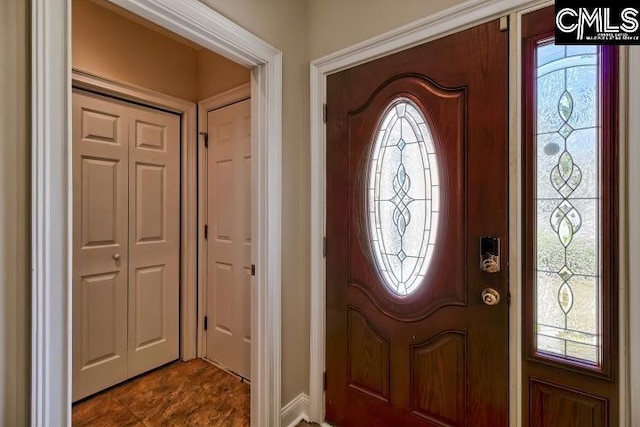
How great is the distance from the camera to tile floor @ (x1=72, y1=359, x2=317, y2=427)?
1804 millimetres

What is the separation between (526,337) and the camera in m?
1.15

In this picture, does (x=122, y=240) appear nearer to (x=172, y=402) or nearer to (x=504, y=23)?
(x=172, y=402)

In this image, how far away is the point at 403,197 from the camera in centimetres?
145

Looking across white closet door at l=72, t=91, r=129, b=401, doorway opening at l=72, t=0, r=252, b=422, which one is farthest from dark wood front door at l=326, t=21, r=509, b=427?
white closet door at l=72, t=91, r=129, b=401

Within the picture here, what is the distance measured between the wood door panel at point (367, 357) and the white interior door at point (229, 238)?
86 centimetres

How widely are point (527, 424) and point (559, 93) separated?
1245 millimetres

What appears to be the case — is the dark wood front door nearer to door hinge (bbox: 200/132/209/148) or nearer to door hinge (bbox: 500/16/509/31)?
door hinge (bbox: 500/16/509/31)

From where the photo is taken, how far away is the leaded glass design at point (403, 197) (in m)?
1.37

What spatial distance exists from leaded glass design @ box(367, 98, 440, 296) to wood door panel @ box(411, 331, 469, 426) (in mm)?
264

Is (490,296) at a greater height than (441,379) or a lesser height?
greater

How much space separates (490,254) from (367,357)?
2.68ft

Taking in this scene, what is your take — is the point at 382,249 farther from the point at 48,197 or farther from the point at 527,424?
the point at 48,197

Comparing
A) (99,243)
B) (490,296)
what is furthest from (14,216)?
(490,296)

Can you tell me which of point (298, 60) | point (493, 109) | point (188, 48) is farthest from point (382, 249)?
point (188, 48)
